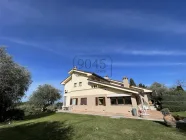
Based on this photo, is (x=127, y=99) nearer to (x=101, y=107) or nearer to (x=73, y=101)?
(x=101, y=107)

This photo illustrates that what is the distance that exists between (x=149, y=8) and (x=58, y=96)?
106ft

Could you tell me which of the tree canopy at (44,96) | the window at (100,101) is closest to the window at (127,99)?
the window at (100,101)

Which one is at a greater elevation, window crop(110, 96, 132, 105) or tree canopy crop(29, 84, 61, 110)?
tree canopy crop(29, 84, 61, 110)

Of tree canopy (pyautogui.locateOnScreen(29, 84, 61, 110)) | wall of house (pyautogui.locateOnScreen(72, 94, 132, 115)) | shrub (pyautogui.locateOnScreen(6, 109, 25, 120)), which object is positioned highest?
tree canopy (pyautogui.locateOnScreen(29, 84, 61, 110))

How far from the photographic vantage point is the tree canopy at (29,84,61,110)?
3310 centimetres

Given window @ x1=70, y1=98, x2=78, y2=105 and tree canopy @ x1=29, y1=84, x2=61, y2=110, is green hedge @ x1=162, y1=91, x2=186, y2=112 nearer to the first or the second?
window @ x1=70, y1=98, x2=78, y2=105

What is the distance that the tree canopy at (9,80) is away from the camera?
1784 centimetres

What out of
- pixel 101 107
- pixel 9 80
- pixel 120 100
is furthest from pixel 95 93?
pixel 9 80

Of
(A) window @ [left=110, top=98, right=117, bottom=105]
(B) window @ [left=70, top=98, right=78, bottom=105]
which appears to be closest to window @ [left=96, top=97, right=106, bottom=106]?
(A) window @ [left=110, top=98, right=117, bottom=105]

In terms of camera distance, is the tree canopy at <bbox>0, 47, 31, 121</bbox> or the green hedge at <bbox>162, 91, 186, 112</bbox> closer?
the tree canopy at <bbox>0, 47, 31, 121</bbox>

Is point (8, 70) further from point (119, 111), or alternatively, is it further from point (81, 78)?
point (119, 111)

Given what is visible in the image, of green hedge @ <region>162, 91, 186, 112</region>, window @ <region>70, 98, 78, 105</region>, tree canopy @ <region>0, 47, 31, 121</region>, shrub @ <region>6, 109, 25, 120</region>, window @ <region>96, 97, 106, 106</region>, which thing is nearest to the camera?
tree canopy @ <region>0, 47, 31, 121</region>

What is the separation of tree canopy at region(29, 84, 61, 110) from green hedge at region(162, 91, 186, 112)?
27.8 m

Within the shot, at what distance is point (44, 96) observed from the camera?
112 feet
